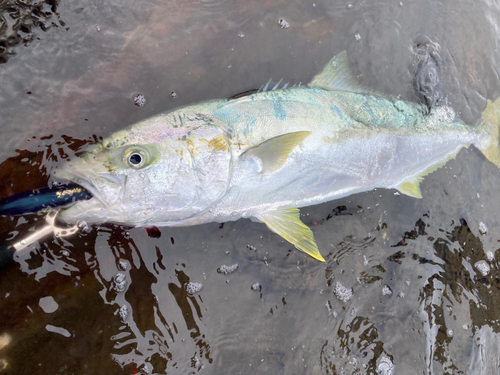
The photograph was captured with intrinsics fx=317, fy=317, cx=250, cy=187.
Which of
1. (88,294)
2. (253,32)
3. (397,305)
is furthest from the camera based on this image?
(397,305)

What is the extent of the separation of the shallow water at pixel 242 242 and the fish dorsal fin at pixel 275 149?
726 mm

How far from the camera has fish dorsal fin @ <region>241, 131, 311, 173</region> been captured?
79.8 inches

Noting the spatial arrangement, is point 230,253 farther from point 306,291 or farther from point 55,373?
point 55,373

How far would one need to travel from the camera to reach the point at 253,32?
8.78ft

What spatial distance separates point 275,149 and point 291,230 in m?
0.62

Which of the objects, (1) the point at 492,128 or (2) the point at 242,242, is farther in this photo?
(1) the point at 492,128

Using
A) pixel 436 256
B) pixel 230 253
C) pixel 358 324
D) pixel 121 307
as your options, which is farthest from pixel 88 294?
pixel 436 256

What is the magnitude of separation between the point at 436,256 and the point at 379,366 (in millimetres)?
1136

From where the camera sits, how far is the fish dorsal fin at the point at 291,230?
2273mm

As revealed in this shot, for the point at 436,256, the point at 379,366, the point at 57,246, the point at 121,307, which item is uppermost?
the point at 57,246

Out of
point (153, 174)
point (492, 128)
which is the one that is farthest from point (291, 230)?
point (492, 128)

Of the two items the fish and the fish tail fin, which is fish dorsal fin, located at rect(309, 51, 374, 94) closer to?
the fish

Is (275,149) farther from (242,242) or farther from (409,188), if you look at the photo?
(409,188)

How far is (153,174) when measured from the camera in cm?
191
